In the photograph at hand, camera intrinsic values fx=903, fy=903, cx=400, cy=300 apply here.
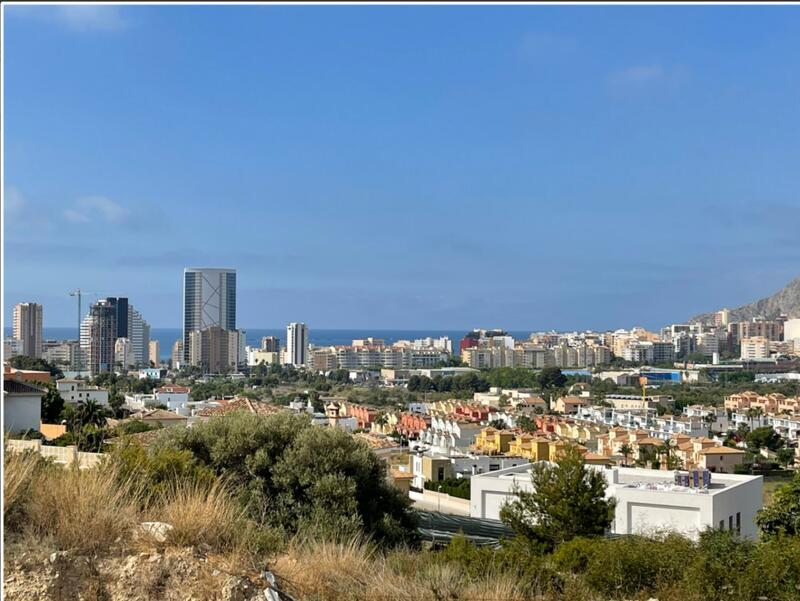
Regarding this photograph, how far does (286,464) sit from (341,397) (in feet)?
148

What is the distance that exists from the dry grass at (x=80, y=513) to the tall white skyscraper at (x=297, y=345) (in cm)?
7973

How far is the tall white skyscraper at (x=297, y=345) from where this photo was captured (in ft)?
271

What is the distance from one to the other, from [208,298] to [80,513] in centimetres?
10006

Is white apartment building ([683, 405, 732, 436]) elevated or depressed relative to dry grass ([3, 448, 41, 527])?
depressed

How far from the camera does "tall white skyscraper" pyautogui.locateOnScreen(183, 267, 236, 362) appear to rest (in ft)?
325

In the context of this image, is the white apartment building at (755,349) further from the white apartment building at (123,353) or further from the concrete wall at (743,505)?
the concrete wall at (743,505)

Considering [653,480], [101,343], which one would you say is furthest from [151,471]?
[101,343]

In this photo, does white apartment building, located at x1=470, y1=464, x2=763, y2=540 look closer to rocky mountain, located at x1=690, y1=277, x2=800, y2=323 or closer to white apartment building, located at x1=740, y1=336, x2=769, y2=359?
white apartment building, located at x1=740, y1=336, x2=769, y2=359

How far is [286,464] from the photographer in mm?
6379

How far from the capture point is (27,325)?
4884 centimetres

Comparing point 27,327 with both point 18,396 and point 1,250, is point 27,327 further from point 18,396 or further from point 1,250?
point 1,250

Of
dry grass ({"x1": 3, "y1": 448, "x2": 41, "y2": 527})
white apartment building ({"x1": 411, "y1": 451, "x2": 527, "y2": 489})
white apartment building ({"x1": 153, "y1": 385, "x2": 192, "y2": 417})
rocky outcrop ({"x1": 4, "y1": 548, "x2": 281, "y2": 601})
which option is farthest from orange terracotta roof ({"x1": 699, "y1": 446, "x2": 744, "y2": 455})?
rocky outcrop ({"x1": 4, "y1": 548, "x2": 281, "y2": 601})

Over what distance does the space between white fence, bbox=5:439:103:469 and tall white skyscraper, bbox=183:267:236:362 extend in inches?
3667

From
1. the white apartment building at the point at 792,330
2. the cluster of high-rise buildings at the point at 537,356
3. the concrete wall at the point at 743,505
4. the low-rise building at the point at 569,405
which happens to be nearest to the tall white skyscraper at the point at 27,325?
the low-rise building at the point at 569,405
